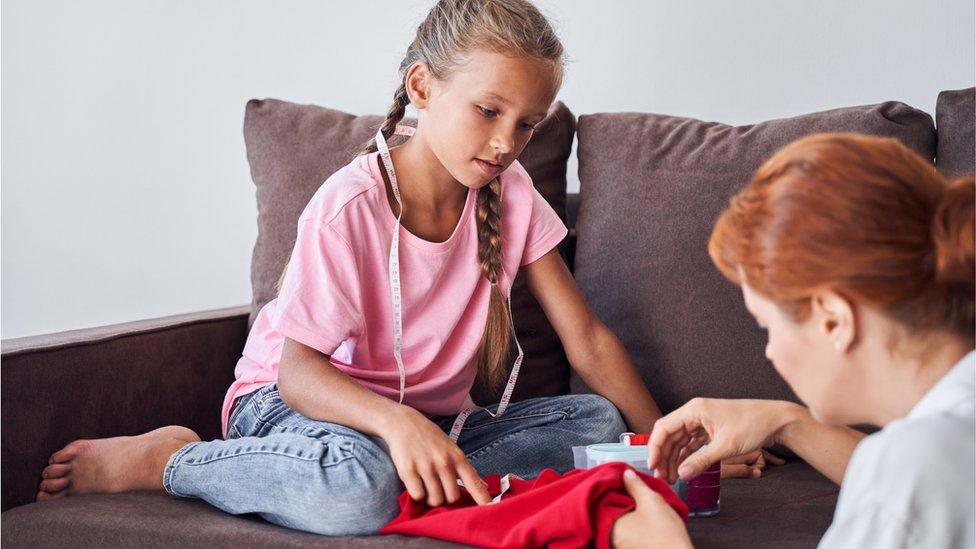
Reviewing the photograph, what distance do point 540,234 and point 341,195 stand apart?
13.9 inches

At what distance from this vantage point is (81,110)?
253 centimetres

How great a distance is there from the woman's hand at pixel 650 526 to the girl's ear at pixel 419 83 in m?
0.75

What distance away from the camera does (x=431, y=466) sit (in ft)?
4.28

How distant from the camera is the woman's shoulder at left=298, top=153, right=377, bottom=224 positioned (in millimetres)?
1535

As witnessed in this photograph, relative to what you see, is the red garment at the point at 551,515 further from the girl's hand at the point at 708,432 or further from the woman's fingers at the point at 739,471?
the woman's fingers at the point at 739,471

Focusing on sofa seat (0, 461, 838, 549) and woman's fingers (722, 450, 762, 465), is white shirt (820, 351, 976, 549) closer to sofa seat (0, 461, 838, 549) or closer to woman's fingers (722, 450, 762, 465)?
sofa seat (0, 461, 838, 549)

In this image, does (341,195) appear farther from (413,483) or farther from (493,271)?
(413,483)

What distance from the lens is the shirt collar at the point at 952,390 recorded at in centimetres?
83

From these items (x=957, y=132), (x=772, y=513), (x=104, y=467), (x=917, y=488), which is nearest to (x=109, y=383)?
(x=104, y=467)

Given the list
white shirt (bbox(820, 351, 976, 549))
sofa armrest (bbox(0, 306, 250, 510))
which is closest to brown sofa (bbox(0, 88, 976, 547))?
sofa armrest (bbox(0, 306, 250, 510))

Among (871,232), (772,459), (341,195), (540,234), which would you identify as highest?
(871,232)

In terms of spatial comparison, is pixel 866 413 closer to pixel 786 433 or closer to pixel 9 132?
pixel 786 433

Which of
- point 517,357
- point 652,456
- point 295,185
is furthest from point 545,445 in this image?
point 295,185

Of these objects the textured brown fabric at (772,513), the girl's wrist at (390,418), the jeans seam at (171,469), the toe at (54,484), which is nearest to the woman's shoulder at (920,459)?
the textured brown fabric at (772,513)
